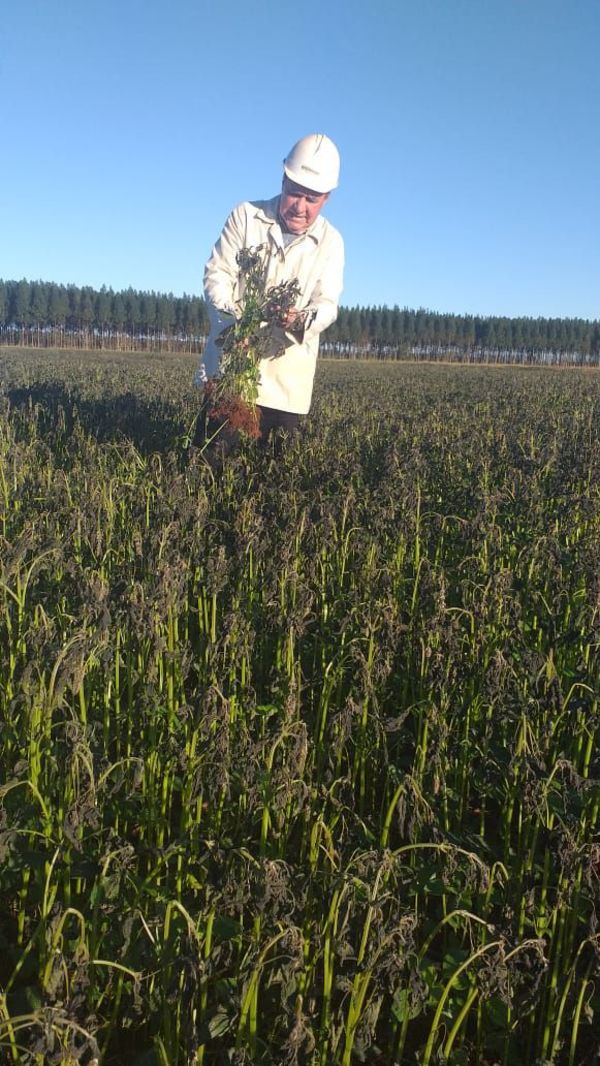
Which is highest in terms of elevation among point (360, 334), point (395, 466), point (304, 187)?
point (360, 334)

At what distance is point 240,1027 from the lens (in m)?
1.43

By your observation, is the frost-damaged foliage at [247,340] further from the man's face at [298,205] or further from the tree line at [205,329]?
the tree line at [205,329]

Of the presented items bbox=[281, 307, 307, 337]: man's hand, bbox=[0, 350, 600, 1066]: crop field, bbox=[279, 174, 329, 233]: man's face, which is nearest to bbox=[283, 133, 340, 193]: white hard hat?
bbox=[279, 174, 329, 233]: man's face

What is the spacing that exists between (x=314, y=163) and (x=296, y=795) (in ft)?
13.9

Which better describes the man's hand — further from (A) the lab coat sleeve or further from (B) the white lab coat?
(A) the lab coat sleeve

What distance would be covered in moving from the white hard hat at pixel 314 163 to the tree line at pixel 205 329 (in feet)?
264

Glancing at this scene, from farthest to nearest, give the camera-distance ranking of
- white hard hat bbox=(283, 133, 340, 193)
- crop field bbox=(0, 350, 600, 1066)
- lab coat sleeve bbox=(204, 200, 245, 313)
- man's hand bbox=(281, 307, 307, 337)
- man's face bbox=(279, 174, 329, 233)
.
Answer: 1. lab coat sleeve bbox=(204, 200, 245, 313)
2. man's hand bbox=(281, 307, 307, 337)
3. man's face bbox=(279, 174, 329, 233)
4. white hard hat bbox=(283, 133, 340, 193)
5. crop field bbox=(0, 350, 600, 1066)

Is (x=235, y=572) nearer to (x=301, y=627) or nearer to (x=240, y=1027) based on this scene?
(x=301, y=627)

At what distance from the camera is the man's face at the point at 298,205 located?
5.30 metres

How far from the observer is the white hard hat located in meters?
5.05

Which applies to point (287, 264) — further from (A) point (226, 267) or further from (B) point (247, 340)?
(B) point (247, 340)

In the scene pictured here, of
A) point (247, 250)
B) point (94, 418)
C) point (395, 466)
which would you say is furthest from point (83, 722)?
point (94, 418)

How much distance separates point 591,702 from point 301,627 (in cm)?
97

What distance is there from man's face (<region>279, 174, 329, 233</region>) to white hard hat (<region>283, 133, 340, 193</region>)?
0.08 meters
